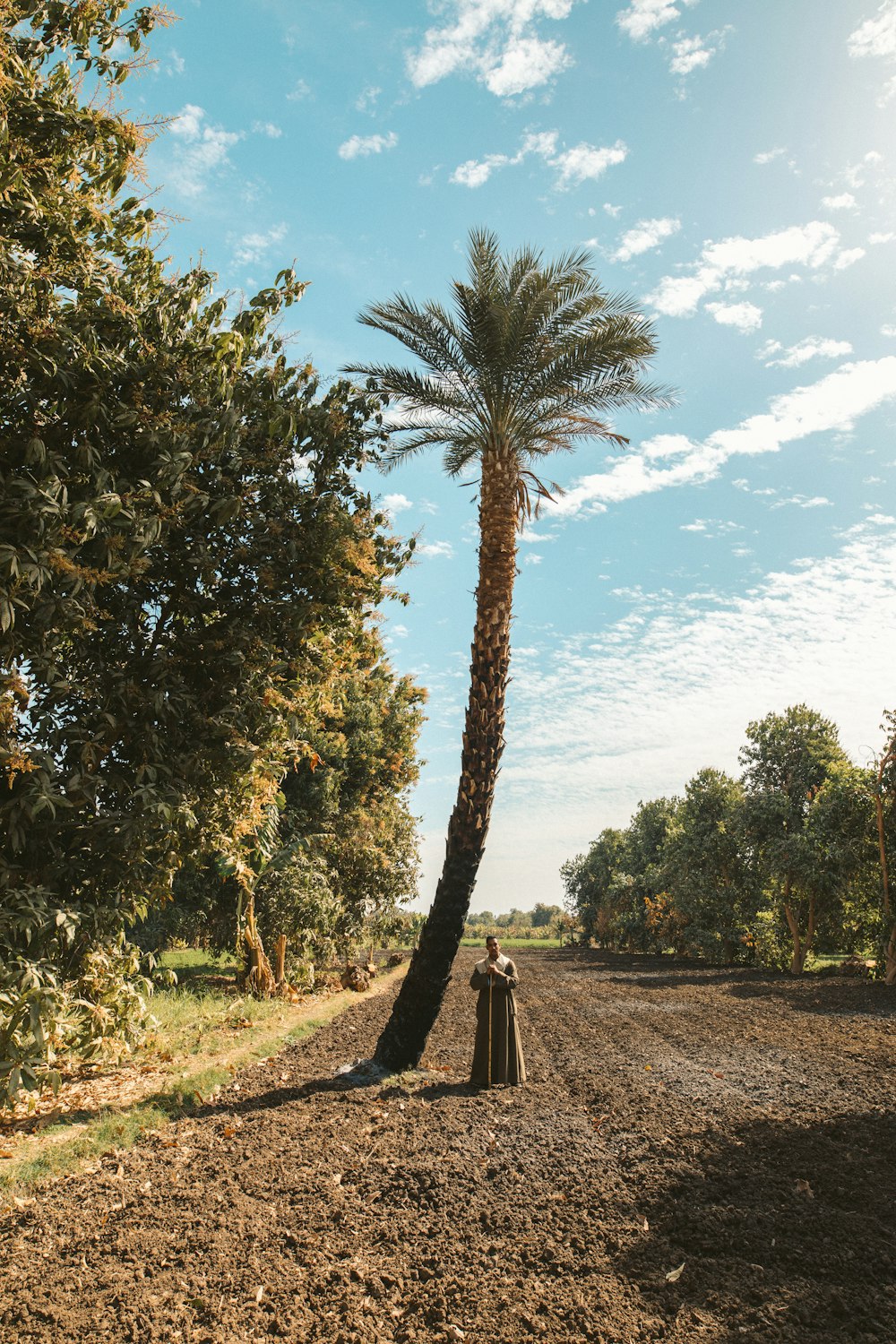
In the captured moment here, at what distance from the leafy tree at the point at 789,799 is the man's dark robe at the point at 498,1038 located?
2154cm

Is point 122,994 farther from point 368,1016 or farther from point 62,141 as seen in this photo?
point 368,1016

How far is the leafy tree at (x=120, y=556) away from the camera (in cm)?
616

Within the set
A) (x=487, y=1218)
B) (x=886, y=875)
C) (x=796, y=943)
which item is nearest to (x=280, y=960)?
(x=487, y=1218)

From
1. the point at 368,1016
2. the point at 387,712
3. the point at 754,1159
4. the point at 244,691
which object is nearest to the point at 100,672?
the point at 244,691

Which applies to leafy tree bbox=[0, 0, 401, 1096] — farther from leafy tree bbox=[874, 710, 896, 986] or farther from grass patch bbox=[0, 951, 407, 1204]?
leafy tree bbox=[874, 710, 896, 986]

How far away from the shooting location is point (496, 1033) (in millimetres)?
10617

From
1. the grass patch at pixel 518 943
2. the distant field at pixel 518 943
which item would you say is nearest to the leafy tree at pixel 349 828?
the grass patch at pixel 518 943

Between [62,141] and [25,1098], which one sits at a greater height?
[62,141]

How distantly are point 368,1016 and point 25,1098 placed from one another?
9.05 m

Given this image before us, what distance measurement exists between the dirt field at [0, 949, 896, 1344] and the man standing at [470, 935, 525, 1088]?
0.30 m

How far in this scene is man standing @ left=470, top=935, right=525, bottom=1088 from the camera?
1048 cm

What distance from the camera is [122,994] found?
727cm

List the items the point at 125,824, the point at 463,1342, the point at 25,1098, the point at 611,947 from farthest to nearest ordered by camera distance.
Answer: the point at 611,947, the point at 25,1098, the point at 125,824, the point at 463,1342

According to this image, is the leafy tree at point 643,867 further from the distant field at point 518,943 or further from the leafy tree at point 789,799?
the distant field at point 518,943
